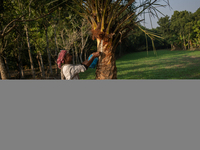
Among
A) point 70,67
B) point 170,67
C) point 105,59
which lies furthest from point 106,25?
point 170,67

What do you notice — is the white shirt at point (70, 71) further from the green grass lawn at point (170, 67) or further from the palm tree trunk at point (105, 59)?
the green grass lawn at point (170, 67)

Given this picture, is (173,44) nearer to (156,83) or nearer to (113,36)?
(113,36)

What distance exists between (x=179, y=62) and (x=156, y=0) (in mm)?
4963

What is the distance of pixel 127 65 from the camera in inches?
296

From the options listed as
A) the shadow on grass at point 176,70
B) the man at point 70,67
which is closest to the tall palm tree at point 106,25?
the man at point 70,67

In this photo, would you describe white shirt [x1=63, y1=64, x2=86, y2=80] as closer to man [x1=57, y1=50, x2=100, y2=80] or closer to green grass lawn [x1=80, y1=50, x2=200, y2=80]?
man [x1=57, y1=50, x2=100, y2=80]

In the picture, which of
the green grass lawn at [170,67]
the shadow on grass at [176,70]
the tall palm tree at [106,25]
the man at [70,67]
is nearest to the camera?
the man at [70,67]

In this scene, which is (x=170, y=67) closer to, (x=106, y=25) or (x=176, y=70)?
(x=176, y=70)

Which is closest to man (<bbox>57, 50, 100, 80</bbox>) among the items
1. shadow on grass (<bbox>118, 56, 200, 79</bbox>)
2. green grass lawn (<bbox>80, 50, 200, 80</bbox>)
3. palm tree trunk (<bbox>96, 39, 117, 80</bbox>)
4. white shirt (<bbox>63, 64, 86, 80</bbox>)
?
white shirt (<bbox>63, 64, 86, 80</bbox>)

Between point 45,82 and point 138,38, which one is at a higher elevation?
point 138,38

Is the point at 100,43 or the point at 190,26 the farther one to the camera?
the point at 190,26

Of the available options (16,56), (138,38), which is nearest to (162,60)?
(138,38)

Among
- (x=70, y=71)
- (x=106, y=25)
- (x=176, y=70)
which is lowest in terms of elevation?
(x=176, y=70)

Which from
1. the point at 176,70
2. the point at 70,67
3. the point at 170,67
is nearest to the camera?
the point at 70,67
